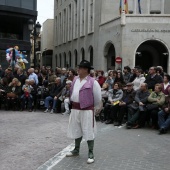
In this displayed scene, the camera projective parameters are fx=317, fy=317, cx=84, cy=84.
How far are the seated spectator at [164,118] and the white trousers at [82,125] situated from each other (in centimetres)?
343

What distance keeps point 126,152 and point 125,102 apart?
12.4ft

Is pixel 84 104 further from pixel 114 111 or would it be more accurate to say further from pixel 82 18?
pixel 82 18

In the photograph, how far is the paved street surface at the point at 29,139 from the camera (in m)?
6.48

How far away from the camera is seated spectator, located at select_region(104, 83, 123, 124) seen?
1088 cm

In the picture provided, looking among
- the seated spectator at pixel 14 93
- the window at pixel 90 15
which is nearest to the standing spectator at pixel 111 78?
the seated spectator at pixel 14 93

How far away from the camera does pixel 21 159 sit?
6555mm

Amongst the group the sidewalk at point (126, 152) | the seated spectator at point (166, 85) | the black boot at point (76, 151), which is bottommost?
the sidewalk at point (126, 152)

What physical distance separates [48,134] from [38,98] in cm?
505

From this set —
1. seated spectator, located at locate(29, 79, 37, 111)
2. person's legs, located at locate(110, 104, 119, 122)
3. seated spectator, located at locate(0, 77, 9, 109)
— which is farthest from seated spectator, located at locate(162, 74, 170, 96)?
seated spectator, located at locate(0, 77, 9, 109)

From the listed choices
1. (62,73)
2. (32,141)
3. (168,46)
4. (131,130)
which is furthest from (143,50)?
(32,141)

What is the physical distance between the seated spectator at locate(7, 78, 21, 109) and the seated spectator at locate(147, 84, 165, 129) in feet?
19.3

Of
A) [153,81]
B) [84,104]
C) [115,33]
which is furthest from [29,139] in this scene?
[115,33]

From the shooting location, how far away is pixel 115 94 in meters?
11.2

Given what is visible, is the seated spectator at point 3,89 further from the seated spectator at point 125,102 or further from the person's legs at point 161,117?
the person's legs at point 161,117
